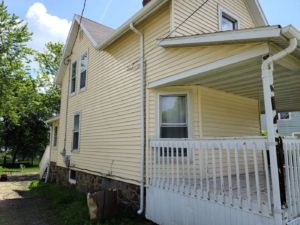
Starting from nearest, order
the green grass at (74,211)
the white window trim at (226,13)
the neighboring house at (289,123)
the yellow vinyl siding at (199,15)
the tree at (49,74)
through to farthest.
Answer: the green grass at (74,211), the yellow vinyl siding at (199,15), the white window trim at (226,13), the neighboring house at (289,123), the tree at (49,74)

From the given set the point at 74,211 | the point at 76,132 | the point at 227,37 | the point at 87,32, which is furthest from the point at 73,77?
the point at 227,37

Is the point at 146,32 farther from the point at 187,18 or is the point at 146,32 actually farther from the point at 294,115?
the point at 294,115

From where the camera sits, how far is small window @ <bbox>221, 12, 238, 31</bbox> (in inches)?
346

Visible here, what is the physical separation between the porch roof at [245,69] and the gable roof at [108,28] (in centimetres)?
161

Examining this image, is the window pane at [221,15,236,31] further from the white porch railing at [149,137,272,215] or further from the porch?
the white porch railing at [149,137,272,215]

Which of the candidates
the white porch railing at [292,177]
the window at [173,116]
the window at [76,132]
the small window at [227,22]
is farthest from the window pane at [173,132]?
the window at [76,132]

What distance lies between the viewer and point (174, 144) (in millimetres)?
5793

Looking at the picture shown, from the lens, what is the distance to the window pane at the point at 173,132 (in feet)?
22.2

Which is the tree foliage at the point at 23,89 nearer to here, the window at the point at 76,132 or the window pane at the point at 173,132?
the window at the point at 76,132

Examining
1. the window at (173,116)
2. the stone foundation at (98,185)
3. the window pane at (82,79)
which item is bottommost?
the stone foundation at (98,185)

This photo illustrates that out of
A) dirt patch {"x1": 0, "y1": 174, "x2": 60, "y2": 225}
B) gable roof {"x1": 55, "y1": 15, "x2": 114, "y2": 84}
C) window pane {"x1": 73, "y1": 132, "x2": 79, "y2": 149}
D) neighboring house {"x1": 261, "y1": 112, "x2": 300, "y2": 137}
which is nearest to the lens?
dirt patch {"x1": 0, "y1": 174, "x2": 60, "y2": 225}

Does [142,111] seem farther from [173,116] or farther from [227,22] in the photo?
[227,22]

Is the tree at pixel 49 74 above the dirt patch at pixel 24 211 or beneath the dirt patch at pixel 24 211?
above

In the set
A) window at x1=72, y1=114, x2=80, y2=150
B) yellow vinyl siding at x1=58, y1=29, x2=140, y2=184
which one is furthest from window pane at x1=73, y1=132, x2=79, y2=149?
yellow vinyl siding at x1=58, y1=29, x2=140, y2=184
